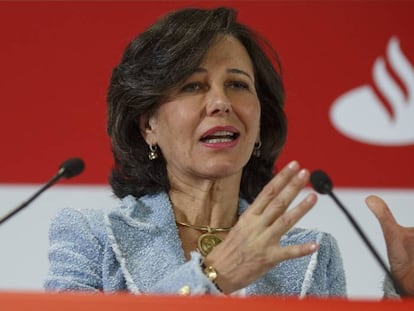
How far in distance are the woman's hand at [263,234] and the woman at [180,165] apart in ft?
0.37

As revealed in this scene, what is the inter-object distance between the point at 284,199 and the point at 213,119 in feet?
0.97

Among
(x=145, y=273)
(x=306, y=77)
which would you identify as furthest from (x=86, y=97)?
(x=145, y=273)

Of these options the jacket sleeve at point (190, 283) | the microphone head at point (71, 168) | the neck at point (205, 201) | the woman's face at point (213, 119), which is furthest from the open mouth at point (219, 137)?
the jacket sleeve at point (190, 283)

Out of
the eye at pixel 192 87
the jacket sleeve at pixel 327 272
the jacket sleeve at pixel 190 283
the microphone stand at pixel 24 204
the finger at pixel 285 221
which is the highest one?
the eye at pixel 192 87

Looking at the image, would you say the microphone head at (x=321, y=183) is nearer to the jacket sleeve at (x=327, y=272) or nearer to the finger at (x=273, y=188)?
the finger at (x=273, y=188)

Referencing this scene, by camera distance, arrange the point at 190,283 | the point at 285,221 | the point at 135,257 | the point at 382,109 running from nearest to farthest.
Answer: the point at 190,283 < the point at 285,221 < the point at 135,257 < the point at 382,109

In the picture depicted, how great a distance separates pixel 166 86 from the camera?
1.77 metres

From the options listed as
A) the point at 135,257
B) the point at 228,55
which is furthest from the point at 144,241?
the point at 228,55

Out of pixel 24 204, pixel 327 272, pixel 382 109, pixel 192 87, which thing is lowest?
pixel 327 272

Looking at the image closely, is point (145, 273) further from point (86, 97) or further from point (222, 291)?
point (86, 97)

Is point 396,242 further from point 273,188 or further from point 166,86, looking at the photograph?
point 166,86

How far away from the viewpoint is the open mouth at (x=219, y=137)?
68.6 inches

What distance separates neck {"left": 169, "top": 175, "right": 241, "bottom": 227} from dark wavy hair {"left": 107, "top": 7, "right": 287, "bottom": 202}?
40mm

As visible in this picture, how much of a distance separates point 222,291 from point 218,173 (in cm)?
30
